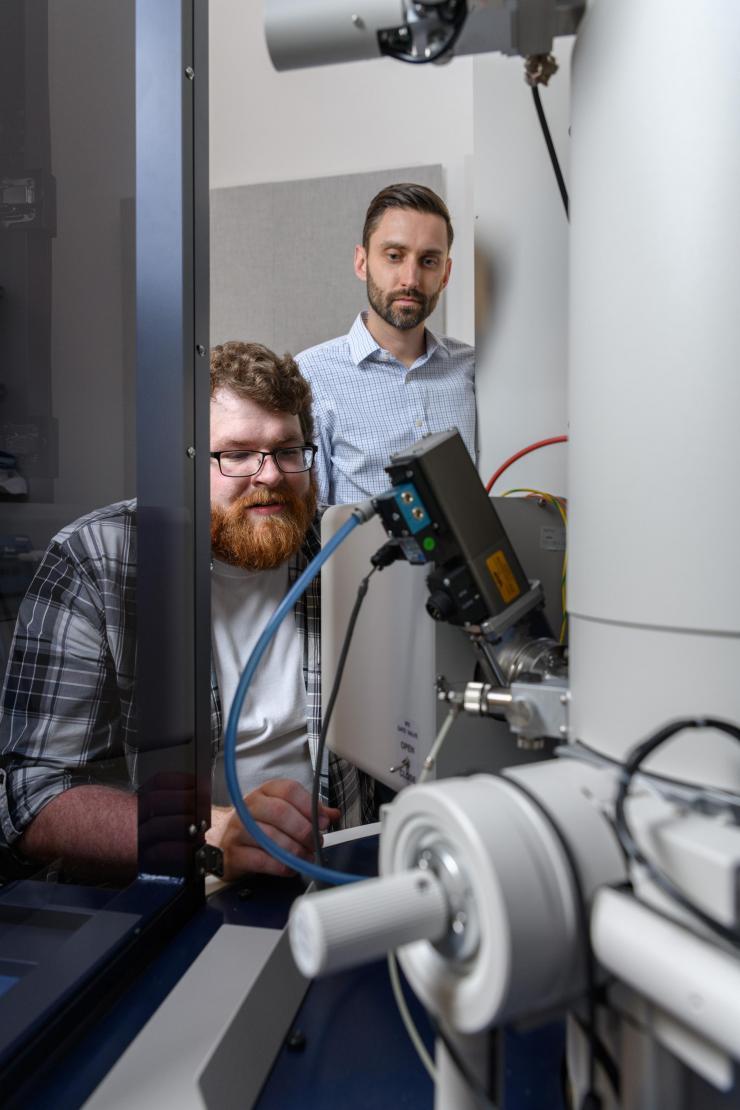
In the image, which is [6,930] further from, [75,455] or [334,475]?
[334,475]

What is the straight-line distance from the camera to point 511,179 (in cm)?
100

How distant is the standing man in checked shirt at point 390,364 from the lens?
2.14 metres

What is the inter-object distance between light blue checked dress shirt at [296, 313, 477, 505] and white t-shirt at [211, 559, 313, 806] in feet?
2.29

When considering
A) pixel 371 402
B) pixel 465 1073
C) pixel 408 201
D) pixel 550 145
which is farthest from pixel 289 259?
pixel 465 1073

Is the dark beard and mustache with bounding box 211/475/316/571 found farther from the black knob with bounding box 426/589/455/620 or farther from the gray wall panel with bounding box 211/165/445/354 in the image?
the gray wall panel with bounding box 211/165/445/354

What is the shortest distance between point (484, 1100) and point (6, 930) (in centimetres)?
38

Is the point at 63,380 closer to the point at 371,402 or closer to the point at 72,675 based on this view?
the point at 72,675

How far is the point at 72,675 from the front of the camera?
2.41ft

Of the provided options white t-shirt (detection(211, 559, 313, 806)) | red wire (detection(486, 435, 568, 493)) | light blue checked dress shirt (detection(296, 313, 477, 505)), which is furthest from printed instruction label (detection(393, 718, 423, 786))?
light blue checked dress shirt (detection(296, 313, 477, 505))

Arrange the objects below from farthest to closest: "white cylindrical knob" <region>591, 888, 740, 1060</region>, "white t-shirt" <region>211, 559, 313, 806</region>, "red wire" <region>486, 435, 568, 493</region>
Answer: "white t-shirt" <region>211, 559, 313, 806</region>, "red wire" <region>486, 435, 568, 493</region>, "white cylindrical knob" <region>591, 888, 740, 1060</region>

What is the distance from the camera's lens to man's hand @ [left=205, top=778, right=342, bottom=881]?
0.80 m

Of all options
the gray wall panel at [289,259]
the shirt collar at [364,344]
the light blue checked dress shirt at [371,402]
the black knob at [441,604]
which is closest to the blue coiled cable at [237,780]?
the black knob at [441,604]

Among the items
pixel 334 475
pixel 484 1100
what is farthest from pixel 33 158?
pixel 334 475

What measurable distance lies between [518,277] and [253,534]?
64cm
